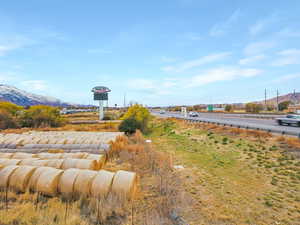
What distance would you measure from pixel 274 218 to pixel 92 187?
5.71m

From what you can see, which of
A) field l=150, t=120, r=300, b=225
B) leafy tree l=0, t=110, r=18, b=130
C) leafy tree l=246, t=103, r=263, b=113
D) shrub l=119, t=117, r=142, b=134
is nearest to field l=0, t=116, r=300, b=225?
field l=150, t=120, r=300, b=225

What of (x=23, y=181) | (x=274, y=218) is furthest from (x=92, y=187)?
(x=274, y=218)

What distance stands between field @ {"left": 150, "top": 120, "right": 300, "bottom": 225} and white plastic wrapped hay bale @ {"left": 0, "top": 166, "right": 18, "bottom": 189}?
6278 mm

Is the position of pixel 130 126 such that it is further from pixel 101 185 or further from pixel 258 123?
pixel 258 123

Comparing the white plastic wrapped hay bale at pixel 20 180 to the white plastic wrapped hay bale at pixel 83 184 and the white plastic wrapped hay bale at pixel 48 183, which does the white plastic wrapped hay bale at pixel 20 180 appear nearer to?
the white plastic wrapped hay bale at pixel 48 183

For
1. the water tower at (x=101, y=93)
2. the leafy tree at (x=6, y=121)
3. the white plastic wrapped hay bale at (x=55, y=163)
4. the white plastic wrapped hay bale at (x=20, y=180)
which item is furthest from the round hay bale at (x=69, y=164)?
the water tower at (x=101, y=93)

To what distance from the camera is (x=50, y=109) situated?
2991 centimetres

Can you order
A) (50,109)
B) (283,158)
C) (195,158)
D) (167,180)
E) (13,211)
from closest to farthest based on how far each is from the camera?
(13,211), (167,180), (283,158), (195,158), (50,109)

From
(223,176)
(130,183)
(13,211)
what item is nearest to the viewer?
(13,211)

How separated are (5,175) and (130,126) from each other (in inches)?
711

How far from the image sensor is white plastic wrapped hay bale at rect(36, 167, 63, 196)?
481 centimetres

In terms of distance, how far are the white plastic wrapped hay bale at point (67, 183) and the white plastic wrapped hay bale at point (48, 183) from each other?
0.49 feet

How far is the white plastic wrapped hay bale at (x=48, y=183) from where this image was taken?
4.81m

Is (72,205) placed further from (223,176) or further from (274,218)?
(223,176)
